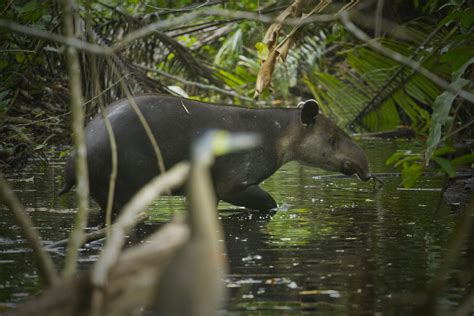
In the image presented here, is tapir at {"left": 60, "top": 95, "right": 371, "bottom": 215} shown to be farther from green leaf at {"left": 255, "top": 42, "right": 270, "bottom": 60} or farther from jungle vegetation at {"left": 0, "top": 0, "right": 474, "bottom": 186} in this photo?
green leaf at {"left": 255, "top": 42, "right": 270, "bottom": 60}

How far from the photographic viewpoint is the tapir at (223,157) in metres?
7.39

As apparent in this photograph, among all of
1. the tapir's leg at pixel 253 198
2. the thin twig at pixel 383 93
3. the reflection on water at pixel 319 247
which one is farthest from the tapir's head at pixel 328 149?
the thin twig at pixel 383 93

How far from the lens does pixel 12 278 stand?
4.97 meters

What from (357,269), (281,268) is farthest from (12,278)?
(357,269)

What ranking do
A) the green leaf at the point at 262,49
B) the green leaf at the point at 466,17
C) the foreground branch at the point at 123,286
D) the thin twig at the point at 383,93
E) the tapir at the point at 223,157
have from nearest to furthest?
the foreground branch at the point at 123,286, the green leaf at the point at 466,17, the green leaf at the point at 262,49, the tapir at the point at 223,157, the thin twig at the point at 383,93

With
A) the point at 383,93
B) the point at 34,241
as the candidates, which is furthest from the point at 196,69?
the point at 34,241

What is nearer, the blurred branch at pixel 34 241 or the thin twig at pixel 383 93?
the blurred branch at pixel 34 241

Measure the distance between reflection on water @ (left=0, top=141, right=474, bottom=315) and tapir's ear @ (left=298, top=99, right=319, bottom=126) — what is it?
2.18 ft

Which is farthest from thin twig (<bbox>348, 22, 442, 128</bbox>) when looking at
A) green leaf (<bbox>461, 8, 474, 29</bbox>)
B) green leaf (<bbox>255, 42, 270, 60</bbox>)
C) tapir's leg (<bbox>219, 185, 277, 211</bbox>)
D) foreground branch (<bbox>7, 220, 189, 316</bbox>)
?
foreground branch (<bbox>7, 220, 189, 316</bbox>)

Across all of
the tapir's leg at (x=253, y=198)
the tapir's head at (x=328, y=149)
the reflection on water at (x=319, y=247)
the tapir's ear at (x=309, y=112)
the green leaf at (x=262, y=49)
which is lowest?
the reflection on water at (x=319, y=247)

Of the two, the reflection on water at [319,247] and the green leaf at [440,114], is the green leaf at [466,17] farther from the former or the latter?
the reflection on water at [319,247]

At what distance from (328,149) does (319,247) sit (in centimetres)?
290

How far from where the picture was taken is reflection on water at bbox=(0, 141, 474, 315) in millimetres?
4578

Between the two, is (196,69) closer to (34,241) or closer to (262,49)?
(262,49)
